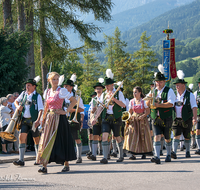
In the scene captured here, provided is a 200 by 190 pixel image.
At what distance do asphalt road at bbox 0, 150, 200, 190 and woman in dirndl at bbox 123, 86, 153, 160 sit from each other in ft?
3.67

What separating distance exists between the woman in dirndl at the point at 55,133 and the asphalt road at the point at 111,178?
1.16ft

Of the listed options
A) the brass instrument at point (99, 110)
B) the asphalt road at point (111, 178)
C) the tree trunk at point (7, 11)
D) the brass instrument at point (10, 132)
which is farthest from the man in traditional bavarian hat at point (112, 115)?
the tree trunk at point (7, 11)

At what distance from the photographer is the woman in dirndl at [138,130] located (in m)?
8.75

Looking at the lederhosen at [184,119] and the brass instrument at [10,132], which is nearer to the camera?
the brass instrument at [10,132]

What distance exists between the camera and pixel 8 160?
9.37 m

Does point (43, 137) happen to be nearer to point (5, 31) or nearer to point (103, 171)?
point (103, 171)

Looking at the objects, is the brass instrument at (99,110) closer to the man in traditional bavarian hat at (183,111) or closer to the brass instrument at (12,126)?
the man in traditional bavarian hat at (183,111)

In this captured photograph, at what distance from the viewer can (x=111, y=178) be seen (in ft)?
19.6

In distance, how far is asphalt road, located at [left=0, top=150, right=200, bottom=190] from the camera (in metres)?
5.30

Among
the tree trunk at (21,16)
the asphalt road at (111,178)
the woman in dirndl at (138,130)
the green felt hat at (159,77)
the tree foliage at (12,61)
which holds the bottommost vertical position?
the asphalt road at (111,178)

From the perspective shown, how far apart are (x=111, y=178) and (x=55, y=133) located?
1.61 m

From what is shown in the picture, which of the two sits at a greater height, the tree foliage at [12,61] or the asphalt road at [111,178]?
the tree foliage at [12,61]

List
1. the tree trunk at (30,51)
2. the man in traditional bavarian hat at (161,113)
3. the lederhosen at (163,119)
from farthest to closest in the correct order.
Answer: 1. the tree trunk at (30,51)
2. the lederhosen at (163,119)
3. the man in traditional bavarian hat at (161,113)

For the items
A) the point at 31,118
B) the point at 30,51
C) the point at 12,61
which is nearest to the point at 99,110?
the point at 31,118
